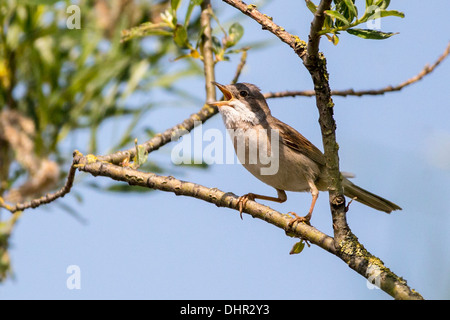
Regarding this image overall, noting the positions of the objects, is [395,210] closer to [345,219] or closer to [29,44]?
[345,219]

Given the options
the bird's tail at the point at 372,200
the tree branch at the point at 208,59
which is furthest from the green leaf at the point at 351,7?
the bird's tail at the point at 372,200

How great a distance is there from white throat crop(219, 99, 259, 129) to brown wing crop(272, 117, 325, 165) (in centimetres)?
24

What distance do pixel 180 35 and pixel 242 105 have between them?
0.95m

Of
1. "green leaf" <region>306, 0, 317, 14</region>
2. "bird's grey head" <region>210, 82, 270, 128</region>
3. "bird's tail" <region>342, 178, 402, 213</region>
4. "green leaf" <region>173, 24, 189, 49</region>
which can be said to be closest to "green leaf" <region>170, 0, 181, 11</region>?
"green leaf" <region>173, 24, 189, 49</region>

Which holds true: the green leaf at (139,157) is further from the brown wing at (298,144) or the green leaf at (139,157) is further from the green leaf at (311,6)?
the brown wing at (298,144)

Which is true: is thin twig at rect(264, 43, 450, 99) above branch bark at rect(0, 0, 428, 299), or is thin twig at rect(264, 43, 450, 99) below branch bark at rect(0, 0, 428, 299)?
above

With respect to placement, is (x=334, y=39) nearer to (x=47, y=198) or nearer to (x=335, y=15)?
(x=335, y=15)

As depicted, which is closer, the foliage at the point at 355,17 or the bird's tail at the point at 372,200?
the foliage at the point at 355,17

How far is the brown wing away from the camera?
4.53m

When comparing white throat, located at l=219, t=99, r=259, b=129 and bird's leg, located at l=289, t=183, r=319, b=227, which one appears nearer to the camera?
bird's leg, located at l=289, t=183, r=319, b=227

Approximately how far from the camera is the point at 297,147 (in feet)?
14.9

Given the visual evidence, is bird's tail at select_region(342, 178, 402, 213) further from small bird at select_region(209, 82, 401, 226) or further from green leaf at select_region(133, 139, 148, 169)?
green leaf at select_region(133, 139, 148, 169)

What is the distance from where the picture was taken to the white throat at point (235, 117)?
450cm

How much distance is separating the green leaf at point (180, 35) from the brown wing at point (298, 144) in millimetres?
1072
